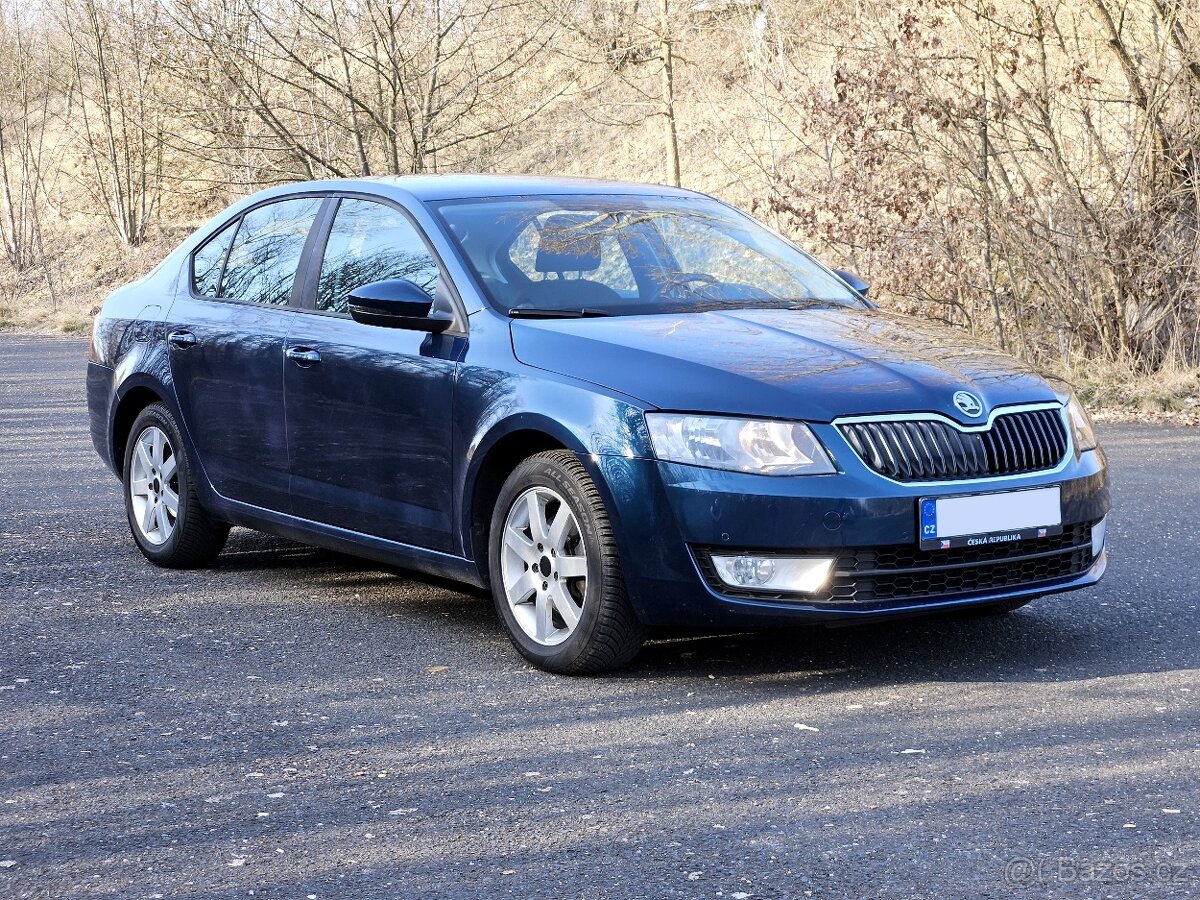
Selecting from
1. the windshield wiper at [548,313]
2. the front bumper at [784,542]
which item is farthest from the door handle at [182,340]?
the front bumper at [784,542]

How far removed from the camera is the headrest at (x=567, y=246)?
567 cm

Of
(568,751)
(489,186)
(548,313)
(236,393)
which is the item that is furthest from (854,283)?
(568,751)

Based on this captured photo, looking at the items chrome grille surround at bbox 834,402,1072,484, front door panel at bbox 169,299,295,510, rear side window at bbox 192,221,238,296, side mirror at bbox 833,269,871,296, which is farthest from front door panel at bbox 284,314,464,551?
side mirror at bbox 833,269,871,296

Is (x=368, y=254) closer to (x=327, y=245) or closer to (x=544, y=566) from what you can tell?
(x=327, y=245)

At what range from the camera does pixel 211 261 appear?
273 inches

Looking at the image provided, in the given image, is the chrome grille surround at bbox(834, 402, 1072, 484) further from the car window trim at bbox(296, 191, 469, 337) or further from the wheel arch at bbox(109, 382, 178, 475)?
the wheel arch at bbox(109, 382, 178, 475)

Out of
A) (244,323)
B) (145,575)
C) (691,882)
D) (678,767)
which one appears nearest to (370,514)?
(244,323)

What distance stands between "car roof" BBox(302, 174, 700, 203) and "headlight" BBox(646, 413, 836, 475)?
1716 millimetres

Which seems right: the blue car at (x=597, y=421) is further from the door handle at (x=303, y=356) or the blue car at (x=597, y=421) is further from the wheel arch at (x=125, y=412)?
the wheel arch at (x=125, y=412)

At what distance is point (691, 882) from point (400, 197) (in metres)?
3.37

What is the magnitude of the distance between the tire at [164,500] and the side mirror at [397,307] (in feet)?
5.53

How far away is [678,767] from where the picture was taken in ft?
13.5

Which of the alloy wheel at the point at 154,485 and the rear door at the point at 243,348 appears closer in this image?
the rear door at the point at 243,348

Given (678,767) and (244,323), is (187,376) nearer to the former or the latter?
(244,323)
